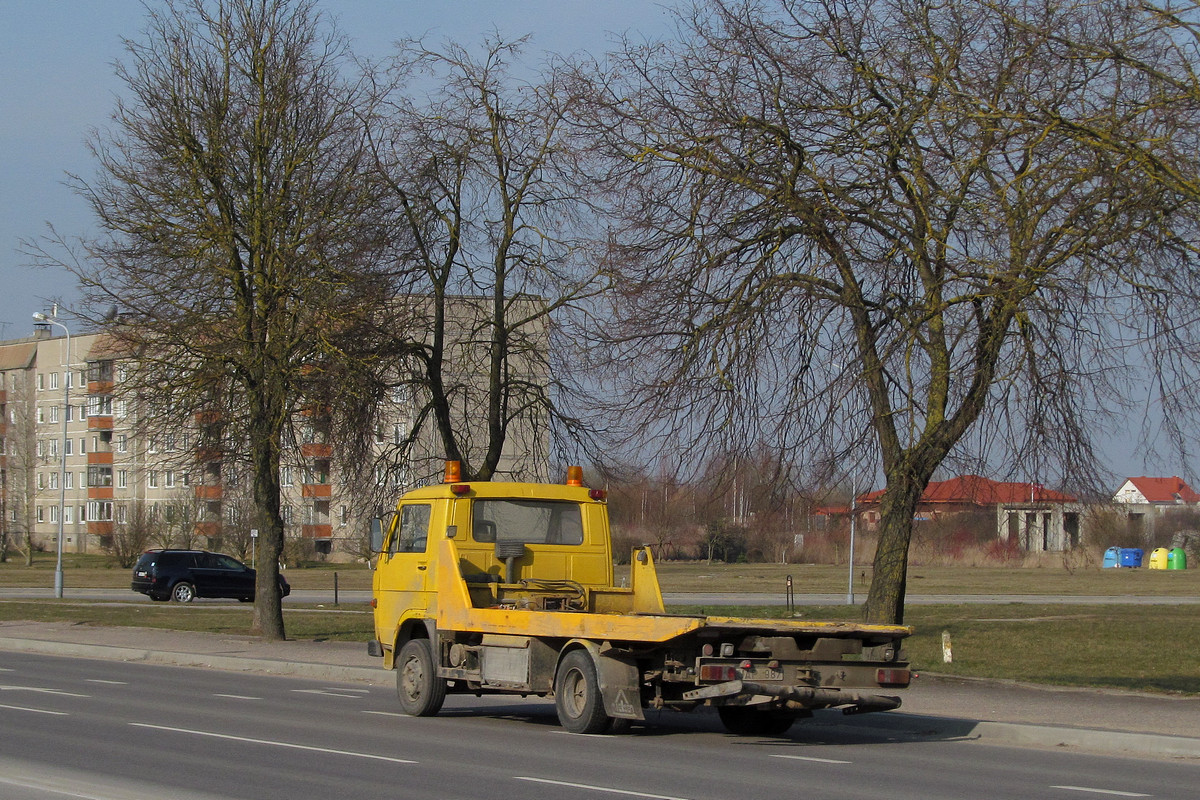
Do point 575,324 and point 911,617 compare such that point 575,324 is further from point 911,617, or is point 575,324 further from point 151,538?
point 151,538

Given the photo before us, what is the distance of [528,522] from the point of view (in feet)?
47.9

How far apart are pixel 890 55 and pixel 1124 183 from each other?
128 inches

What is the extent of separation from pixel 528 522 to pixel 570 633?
2.50m

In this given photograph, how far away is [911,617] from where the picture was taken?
31312 mm

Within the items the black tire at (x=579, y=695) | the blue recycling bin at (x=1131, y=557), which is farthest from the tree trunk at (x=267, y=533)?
the blue recycling bin at (x=1131, y=557)

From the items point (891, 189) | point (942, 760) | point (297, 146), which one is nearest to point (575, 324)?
point (297, 146)

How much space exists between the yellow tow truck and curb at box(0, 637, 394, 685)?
13.3 feet

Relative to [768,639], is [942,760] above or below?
below

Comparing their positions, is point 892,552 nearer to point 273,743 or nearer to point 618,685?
point 618,685

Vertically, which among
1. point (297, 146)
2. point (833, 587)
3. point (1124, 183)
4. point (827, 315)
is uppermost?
point (297, 146)

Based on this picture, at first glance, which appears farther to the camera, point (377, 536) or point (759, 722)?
point (377, 536)

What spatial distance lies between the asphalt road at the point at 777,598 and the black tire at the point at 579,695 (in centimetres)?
2445

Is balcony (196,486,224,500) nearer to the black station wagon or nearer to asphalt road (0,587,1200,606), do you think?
asphalt road (0,587,1200,606)

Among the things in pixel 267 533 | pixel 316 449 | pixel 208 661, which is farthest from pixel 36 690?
pixel 316 449
